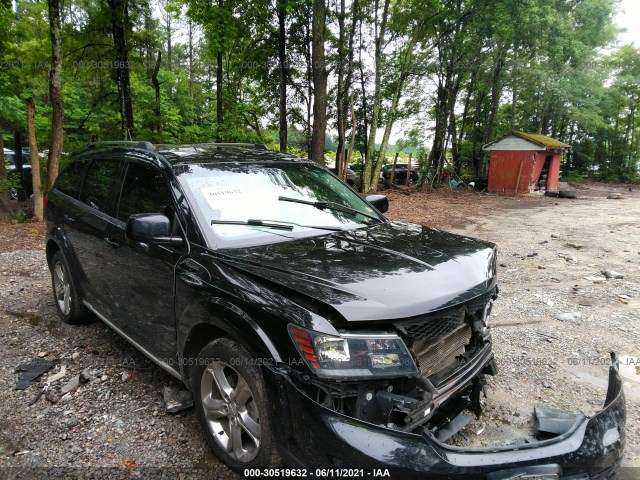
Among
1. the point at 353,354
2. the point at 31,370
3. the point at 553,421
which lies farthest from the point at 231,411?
the point at 31,370

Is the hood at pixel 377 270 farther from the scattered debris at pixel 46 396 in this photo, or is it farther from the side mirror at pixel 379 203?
the scattered debris at pixel 46 396

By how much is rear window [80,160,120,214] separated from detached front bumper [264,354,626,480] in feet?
8.23

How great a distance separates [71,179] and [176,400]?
8.99 ft

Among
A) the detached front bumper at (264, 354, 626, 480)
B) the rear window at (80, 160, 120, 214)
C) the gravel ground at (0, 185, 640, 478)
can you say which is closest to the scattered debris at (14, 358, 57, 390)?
the gravel ground at (0, 185, 640, 478)

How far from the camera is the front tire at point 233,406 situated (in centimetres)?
210

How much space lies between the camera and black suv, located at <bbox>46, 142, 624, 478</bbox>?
5.97 ft

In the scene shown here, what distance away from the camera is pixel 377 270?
226 cm

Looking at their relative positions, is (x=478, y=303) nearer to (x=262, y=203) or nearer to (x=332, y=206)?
(x=332, y=206)

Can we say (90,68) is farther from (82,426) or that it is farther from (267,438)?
(267,438)

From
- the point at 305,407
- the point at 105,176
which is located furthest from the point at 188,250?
the point at 105,176

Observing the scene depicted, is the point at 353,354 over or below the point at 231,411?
over

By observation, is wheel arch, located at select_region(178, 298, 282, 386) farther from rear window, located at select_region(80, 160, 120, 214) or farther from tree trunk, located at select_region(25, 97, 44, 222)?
tree trunk, located at select_region(25, 97, 44, 222)

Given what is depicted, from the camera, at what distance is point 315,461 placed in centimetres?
182

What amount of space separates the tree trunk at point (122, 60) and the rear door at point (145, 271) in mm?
10460
